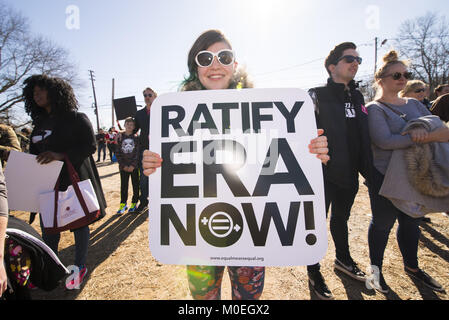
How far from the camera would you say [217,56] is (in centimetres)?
112

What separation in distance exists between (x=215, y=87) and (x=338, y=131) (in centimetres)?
112

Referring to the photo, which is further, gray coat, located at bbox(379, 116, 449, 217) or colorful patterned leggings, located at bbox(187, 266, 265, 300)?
gray coat, located at bbox(379, 116, 449, 217)

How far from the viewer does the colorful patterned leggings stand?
1.03m

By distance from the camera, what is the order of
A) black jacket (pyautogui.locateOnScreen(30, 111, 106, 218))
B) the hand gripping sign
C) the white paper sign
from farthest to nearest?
1. black jacket (pyautogui.locateOnScreen(30, 111, 106, 218))
2. the white paper sign
3. the hand gripping sign

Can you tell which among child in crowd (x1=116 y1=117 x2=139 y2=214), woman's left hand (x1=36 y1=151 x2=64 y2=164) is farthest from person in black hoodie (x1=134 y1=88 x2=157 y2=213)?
woman's left hand (x1=36 y1=151 x2=64 y2=164)

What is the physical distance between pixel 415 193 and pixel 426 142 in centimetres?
40

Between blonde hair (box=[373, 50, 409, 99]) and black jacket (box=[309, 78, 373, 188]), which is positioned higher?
blonde hair (box=[373, 50, 409, 99])

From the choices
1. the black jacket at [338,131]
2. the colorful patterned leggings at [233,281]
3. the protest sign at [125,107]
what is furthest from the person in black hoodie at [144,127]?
the black jacket at [338,131]

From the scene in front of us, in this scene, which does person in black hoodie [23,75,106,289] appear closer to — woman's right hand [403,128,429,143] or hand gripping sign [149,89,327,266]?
hand gripping sign [149,89,327,266]

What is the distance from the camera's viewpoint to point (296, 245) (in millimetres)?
884

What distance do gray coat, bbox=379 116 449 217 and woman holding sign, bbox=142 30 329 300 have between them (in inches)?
41.6

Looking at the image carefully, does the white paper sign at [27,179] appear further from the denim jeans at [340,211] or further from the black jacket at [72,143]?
the denim jeans at [340,211]

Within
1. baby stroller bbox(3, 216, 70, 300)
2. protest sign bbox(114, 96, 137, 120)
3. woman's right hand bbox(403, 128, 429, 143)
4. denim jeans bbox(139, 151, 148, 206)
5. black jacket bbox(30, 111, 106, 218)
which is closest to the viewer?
baby stroller bbox(3, 216, 70, 300)

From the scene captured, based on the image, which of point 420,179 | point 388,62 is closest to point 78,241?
point 420,179
